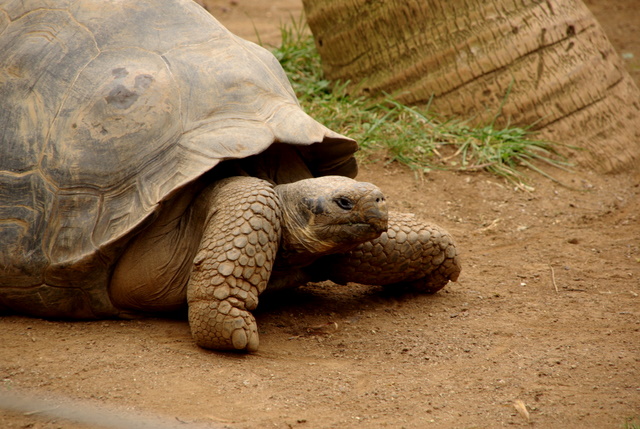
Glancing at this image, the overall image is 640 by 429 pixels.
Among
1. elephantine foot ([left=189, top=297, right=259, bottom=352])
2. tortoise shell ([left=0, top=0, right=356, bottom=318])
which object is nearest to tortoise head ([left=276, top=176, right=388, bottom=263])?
tortoise shell ([left=0, top=0, right=356, bottom=318])

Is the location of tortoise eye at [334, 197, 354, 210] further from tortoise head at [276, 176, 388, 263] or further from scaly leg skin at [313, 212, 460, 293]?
scaly leg skin at [313, 212, 460, 293]

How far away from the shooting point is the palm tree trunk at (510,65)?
18.0ft

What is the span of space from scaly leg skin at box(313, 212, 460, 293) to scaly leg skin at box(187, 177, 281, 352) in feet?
1.87

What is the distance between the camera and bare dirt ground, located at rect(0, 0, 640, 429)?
246cm

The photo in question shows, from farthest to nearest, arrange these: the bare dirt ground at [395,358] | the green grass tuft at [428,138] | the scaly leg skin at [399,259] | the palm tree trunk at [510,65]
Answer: the palm tree trunk at [510,65] → the green grass tuft at [428,138] → the scaly leg skin at [399,259] → the bare dirt ground at [395,358]

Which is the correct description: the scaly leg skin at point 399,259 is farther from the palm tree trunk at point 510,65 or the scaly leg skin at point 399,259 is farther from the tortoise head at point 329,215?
the palm tree trunk at point 510,65

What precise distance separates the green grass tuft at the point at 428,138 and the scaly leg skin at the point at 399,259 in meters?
1.72

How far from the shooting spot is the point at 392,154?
17.4 feet

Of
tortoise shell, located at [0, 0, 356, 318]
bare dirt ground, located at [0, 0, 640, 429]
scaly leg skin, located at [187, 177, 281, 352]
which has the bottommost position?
bare dirt ground, located at [0, 0, 640, 429]

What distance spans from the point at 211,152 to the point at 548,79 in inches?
136

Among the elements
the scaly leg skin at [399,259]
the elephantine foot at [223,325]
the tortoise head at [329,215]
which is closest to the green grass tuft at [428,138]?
the scaly leg skin at [399,259]

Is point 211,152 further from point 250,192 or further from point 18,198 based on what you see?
point 18,198

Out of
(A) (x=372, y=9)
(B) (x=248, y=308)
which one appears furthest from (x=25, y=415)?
(A) (x=372, y=9)

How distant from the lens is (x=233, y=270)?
9.22 feet
